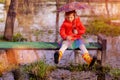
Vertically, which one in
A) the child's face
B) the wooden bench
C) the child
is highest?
the child's face

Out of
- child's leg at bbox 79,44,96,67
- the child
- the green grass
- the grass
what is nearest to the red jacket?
the child

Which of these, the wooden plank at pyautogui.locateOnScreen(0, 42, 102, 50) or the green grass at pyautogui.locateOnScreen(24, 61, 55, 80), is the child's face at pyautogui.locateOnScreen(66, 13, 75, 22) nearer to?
the wooden plank at pyautogui.locateOnScreen(0, 42, 102, 50)

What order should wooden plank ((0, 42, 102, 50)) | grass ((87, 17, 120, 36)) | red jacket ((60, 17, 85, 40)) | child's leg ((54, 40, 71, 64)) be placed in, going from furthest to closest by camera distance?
grass ((87, 17, 120, 36))
red jacket ((60, 17, 85, 40))
wooden plank ((0, 42, 102, 50))
child's leg ((54, 40, 71, 64))

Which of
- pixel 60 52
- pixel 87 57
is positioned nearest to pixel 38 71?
pixel 60 52

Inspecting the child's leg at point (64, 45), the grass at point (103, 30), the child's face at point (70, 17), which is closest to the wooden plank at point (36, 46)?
the child's leg at point (64, 45)

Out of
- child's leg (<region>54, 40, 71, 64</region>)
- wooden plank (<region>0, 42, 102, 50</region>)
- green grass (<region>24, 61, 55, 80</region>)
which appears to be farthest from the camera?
wooden plank (<region>0, 42, 102, 50</region>)

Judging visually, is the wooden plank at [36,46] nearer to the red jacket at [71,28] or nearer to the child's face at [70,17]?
the red jacket at [71,28]

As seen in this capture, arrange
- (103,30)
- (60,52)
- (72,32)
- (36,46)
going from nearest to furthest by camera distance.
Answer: (60,52) < (36,46) < (72,32) < (103,30)

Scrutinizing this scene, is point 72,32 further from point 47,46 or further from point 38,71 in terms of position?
point 38,71

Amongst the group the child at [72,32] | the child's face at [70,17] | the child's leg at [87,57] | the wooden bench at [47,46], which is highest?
the child's face at [70,17]

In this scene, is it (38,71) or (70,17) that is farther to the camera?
(70,17)

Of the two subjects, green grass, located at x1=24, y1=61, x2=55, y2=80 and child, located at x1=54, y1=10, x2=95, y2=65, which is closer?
green grass, located at x1=24, y1=61, x2=55, y2=80

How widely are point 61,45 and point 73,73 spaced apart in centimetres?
72

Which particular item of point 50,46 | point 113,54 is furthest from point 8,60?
point 113,54
